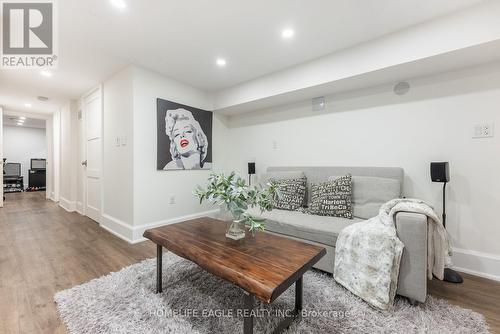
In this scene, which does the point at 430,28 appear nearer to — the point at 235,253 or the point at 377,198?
the point at 377,198

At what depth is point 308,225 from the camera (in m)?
1.98

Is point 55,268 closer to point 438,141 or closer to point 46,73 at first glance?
point 46,73

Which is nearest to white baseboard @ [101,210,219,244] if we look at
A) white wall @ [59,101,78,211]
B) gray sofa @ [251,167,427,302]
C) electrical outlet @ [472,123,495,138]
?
gray sofa @ [251,167,427,302]

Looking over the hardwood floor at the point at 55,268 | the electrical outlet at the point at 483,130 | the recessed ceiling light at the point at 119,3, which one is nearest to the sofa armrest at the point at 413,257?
the hardwood floor at the point at 55,268

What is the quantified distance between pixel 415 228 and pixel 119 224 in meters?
3.28

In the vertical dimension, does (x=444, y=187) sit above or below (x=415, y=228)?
above

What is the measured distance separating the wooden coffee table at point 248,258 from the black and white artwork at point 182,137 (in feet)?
5.33

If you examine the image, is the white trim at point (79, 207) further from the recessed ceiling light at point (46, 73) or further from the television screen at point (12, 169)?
the television screen at point (12, 169)

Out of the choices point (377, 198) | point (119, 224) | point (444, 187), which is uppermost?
point (444, 187)

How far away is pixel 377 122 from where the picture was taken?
2.48 meters

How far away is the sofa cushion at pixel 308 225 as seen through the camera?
72.8 inches

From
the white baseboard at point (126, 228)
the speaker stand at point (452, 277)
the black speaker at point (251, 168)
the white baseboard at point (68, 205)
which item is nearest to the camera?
the speaker stand at point (452, 277)

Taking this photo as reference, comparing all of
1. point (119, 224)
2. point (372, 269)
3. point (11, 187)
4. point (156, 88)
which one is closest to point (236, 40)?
point (156, 88)

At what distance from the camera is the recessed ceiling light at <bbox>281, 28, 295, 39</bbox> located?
1.98 meters
